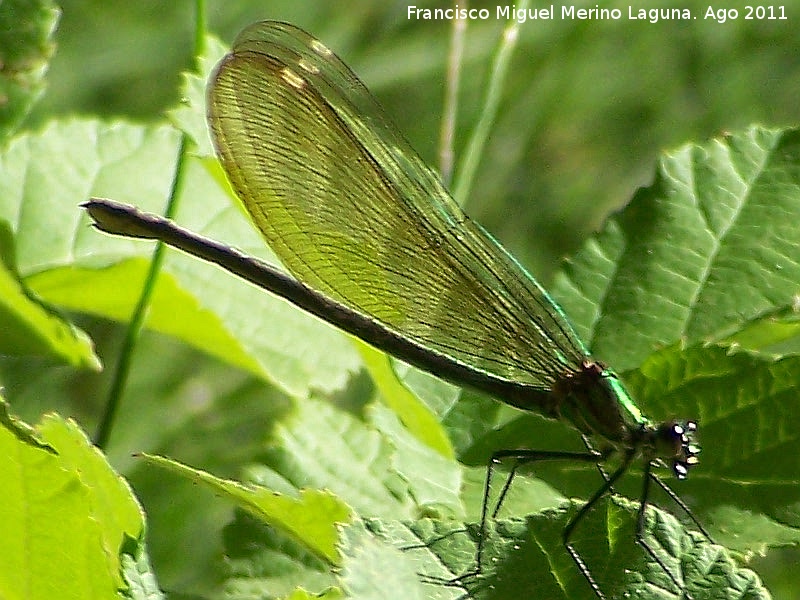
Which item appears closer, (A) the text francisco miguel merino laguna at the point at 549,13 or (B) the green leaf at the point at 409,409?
(B) the green leaf at the point at 409,409

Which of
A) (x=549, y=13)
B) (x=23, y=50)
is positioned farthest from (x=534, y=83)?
(x=23, y=50)

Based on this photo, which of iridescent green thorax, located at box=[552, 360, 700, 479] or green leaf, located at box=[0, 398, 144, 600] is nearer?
green leaf, located at box=[0, 398, 144, 600]

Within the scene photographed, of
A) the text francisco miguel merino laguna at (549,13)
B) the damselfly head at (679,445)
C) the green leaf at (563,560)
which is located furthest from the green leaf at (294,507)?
the text francisco miguel merino laguna at (549,13)

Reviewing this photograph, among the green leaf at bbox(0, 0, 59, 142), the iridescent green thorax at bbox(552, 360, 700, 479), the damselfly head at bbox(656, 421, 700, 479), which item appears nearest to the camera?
the damselfly head at bbox(656, 421, 700, 479)

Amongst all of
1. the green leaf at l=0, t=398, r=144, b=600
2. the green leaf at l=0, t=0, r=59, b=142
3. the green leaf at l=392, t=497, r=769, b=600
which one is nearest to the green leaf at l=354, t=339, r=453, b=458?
the green leaf at l=392, t=497, r=769, b=600

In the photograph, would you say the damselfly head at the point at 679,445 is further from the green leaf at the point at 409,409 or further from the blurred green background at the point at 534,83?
the blurred green background at the point at 534,83

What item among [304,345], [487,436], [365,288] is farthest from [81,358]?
[487,436]

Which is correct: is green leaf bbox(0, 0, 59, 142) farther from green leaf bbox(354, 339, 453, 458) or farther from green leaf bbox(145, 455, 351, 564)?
green leaf bbox(145, 455, 351, 564)
